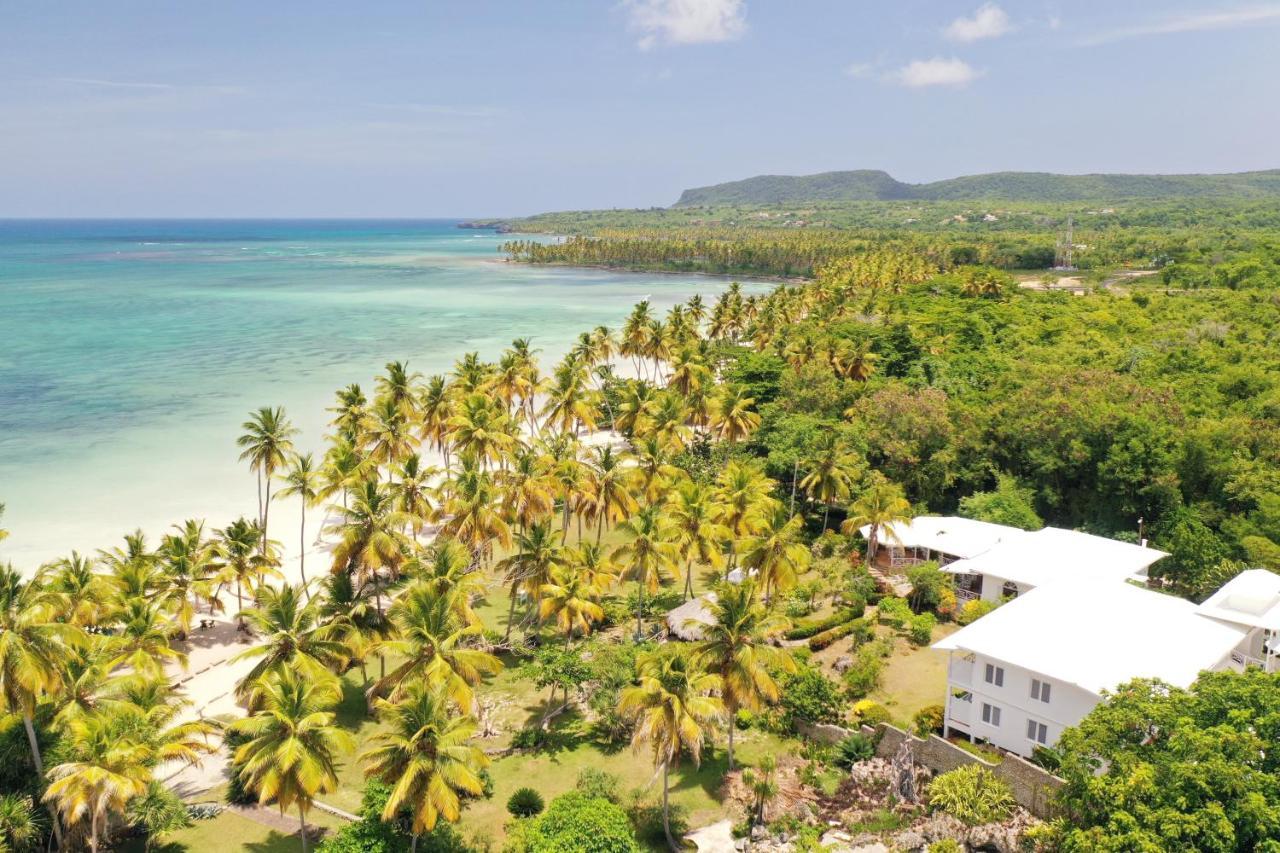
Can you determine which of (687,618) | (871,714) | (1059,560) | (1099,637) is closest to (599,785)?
(871,714)

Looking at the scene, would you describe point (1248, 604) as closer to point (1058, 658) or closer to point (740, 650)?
point (1058, 658)

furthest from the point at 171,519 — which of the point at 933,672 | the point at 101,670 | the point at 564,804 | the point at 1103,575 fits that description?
the point at 1103,575

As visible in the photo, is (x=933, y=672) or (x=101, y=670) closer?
(x=101, y=670)

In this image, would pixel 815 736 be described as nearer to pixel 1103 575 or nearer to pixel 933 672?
pixel 933 672

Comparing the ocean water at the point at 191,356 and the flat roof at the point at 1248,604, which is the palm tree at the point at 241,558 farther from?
the flat roof at the point at 1248,604

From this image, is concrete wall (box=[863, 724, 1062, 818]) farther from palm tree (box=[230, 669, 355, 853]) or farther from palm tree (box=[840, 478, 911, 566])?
palm tree (box=[230, 669, 355, 853])

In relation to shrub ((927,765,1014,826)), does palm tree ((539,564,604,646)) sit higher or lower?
higher

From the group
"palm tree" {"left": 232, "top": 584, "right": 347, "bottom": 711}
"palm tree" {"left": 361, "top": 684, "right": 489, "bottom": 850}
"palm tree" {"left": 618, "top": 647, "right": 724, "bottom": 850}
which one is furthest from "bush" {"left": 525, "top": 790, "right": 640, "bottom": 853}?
"palm tree" {"left": 232, "top": 584, "right": 347, "bottom": 711}
